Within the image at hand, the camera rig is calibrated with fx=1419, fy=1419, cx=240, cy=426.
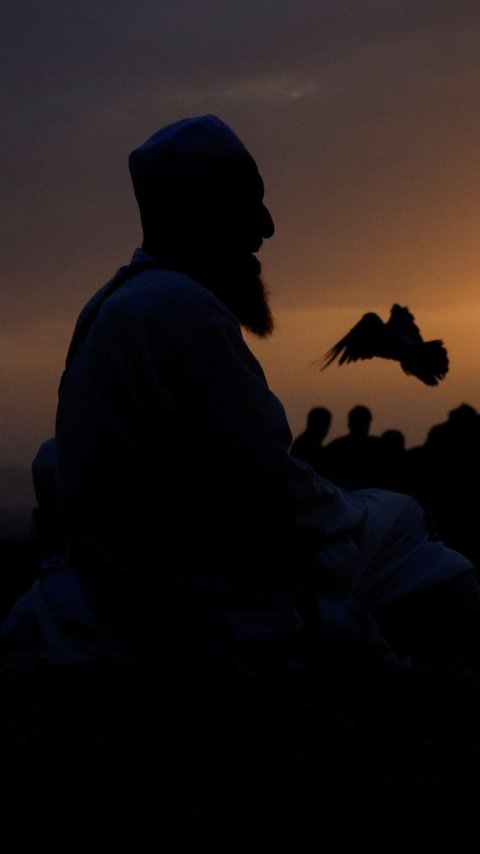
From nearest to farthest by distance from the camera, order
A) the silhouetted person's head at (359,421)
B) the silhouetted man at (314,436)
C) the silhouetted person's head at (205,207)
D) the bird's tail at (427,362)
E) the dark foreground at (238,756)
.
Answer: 1. the dark foreground at (238,756)
2. the silhouetted person's head at (205,207)
3. the bird's tail at (427,362)
4. the silhouetted man at (314,436)
5. the silhouetted person's head at (359,421)

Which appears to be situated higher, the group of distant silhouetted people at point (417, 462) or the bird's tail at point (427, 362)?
the bird's tail at point (427, 362)

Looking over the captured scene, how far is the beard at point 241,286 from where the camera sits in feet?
16.0

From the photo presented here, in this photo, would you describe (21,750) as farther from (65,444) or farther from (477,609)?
(477,609)

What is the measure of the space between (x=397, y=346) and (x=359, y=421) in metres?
0.98

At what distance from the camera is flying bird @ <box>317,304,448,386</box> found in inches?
419

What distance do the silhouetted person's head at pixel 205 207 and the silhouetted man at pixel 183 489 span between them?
0.79 feet

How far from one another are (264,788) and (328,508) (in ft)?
5.52

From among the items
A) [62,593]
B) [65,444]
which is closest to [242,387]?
[65,444]

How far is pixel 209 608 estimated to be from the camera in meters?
4.39

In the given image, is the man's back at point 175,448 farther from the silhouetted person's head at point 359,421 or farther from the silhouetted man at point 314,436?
the silhouetted person's head at point 359,421

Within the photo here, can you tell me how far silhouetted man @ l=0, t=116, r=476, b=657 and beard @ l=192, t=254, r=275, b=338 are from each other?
0.26 meters

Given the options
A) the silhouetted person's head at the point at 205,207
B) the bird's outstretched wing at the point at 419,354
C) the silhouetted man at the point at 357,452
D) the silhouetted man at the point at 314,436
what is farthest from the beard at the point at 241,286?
the silhouetted man at the point at 314,436

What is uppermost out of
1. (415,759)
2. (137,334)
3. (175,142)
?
(175,142)

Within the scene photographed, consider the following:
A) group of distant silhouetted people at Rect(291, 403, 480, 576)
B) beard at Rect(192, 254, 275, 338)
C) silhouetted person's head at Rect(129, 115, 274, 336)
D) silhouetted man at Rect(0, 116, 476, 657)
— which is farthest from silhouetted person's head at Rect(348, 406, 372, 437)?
silhouetted man at Rect(0, 116, 476, 657)
